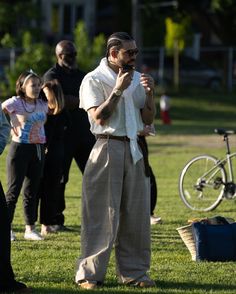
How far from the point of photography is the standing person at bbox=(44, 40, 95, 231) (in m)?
11.6

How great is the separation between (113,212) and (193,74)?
4091cm

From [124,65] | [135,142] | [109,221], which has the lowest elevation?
[109,221]

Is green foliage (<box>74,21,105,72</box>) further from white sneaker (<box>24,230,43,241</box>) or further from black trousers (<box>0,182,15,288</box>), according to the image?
black trousers (<box>0,182,15,288</box>)

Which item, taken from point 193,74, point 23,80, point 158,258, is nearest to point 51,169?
point 23,80

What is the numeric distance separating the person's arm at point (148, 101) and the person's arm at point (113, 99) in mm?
245

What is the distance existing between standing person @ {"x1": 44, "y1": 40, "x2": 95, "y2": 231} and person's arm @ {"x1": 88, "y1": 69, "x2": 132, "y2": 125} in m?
3.63

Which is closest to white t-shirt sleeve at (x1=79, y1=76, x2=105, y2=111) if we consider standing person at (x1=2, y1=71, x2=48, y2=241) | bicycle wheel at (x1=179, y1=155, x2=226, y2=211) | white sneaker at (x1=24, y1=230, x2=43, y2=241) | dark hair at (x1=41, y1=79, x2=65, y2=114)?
standing person at (x1=2, y1=71, x2=48, y2=241)

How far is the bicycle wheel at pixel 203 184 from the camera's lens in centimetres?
1395

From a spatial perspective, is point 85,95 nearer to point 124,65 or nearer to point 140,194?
point 124,65

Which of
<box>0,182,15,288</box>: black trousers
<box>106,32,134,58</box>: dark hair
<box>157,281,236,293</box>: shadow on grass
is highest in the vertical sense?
<box>106,32,134,58</box>: dark hair

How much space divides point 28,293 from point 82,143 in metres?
4.00

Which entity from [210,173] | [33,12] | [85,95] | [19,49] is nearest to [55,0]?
[33,12]

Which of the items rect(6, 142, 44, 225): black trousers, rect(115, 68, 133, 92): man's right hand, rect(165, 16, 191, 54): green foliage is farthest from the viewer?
rect(165, 16, 191, 54): green foliage

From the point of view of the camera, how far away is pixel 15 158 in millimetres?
10734
